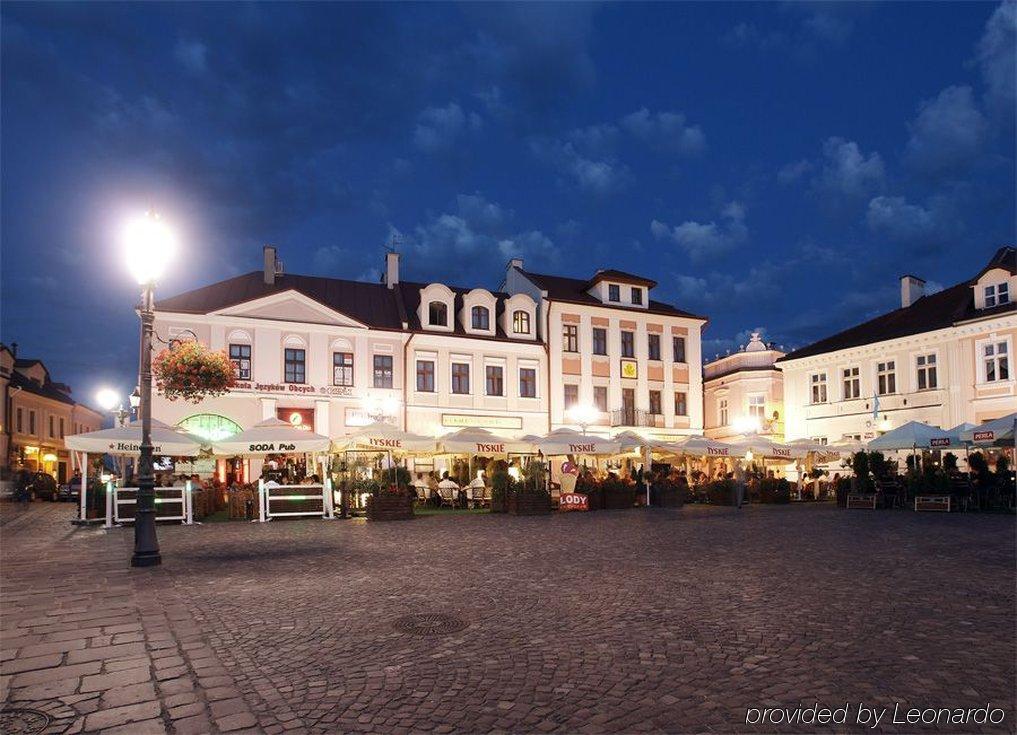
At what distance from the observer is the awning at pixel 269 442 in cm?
2016

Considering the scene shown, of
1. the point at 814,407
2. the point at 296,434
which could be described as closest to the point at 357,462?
the point at 296,434

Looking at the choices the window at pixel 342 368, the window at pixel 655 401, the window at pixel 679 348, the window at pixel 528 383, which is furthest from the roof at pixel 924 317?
the window at pixel 342 368

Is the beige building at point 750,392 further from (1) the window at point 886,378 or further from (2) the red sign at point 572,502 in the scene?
(2) the red sign at point 572,502

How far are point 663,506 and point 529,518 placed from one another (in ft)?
25.5

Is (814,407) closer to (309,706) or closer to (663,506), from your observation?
(663,506)

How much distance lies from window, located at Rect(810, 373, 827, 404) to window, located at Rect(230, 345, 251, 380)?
1140 inches

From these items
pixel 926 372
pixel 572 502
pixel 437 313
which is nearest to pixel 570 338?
pixel 437 313

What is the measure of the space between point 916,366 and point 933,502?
14.7 meters

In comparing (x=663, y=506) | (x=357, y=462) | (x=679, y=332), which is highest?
(x=679, y=332)

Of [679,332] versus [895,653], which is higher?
[679,332]

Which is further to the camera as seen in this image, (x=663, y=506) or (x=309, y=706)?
(x=663, y=506)

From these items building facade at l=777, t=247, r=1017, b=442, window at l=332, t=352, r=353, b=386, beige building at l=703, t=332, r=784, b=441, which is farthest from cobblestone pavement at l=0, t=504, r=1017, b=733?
beige building at l=703, t=332, r=784, b=441

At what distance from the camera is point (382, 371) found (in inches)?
1416

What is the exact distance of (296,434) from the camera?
20703 millimetres
